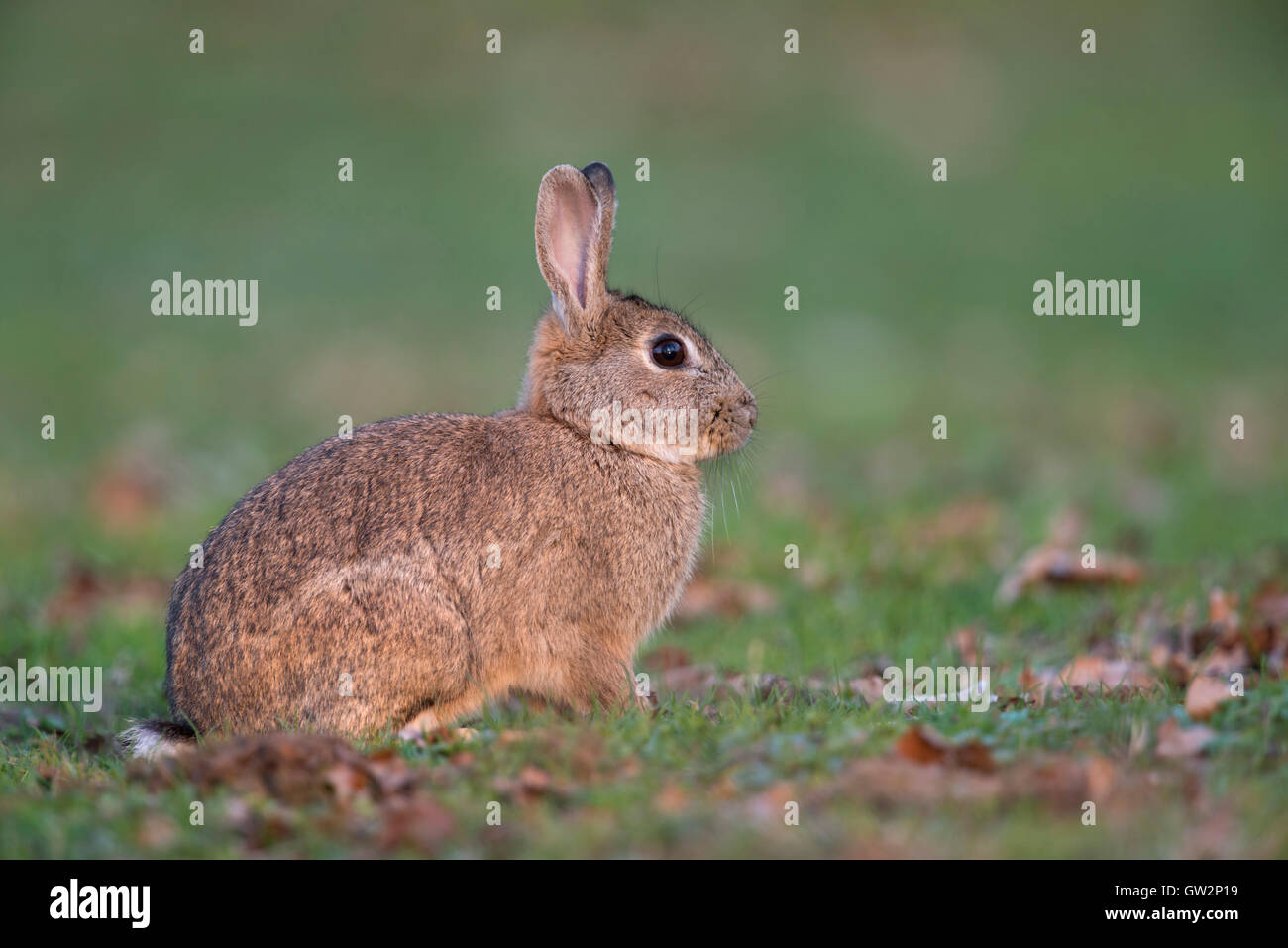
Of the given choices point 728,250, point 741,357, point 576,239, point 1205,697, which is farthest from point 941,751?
point 728,250

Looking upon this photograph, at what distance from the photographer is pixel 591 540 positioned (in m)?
6.77

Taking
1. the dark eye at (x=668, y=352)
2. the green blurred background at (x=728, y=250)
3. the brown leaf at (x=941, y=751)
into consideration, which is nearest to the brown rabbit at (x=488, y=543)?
the dark eye at (x=668, y=352)

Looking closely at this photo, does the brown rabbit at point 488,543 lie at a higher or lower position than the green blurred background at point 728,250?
lower

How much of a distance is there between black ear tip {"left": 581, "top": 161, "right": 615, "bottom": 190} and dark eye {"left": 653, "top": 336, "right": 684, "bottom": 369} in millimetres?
862

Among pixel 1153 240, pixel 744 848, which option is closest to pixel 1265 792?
pixel 744 848

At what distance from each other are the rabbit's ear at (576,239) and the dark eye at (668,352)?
1.19ft

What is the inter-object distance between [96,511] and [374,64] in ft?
66.8

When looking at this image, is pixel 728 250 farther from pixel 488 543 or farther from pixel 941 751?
pixel 941 751

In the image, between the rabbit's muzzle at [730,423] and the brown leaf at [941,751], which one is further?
the rabbit's muzzle at [730,423]

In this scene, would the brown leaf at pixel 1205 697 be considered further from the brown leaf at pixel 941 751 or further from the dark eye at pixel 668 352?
the dark eye at pixel 668 352

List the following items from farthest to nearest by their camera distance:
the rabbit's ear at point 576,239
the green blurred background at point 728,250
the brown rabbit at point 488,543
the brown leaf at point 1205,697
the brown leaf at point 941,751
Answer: the green blurred background at point 728,250 < the rabbit's ear at point 576,239 < the brown rabbit at point 488,543 < the brown leaf at point 1205,697 < the brown leaf at point 941,751

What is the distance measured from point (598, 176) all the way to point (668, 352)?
3.34ft

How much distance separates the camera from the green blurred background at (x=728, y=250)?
12266 millimetres

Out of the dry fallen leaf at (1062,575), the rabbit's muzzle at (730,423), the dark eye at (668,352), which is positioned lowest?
the dry fallen leaf at (1062,575)
